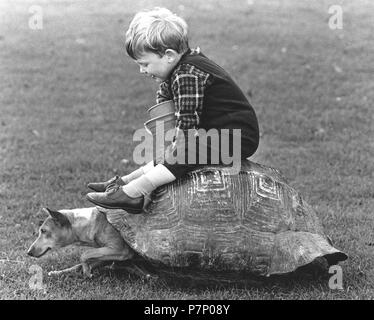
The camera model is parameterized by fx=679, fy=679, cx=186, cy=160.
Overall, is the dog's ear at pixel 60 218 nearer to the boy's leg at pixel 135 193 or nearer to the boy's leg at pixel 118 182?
the boy's leg at pixel 135 193

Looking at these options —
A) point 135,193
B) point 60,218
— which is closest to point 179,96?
point 135,193

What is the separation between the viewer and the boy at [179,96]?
552 centimetres

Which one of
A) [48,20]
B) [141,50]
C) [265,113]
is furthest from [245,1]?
[141,50]

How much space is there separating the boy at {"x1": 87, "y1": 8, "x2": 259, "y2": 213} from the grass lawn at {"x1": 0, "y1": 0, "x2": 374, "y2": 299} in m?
0.83

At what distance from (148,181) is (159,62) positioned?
985mm

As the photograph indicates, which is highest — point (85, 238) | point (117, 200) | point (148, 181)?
point (148, 181)

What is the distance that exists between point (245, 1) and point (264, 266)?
13106 mm

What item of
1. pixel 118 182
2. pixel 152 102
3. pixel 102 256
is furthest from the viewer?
pixel 152 102

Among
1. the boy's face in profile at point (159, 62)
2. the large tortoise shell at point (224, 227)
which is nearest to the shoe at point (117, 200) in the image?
the large tortoise shell at point (224, 227)

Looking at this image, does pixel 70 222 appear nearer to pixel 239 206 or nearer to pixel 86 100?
pixel 239 206

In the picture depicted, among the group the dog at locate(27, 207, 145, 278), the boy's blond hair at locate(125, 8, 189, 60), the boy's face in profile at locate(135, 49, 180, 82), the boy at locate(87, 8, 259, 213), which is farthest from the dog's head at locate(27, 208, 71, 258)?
the boy's blond hair at locate(125, 8, 189, 60)

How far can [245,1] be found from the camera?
1758 cm

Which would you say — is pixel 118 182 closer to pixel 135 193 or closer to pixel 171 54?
pixel 135 193

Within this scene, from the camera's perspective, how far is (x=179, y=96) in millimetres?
5523
